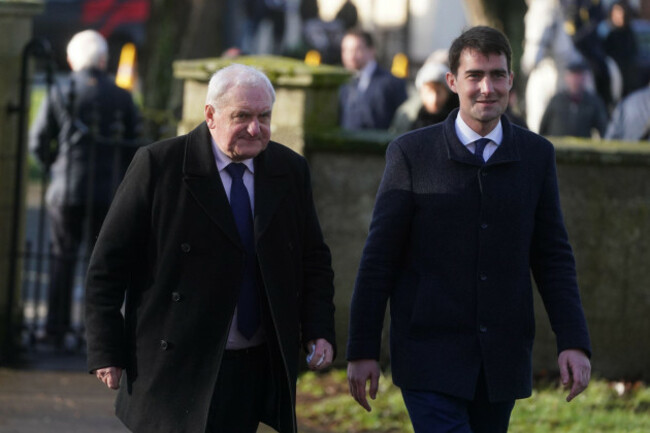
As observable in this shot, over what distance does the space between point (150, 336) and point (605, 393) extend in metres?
4.18

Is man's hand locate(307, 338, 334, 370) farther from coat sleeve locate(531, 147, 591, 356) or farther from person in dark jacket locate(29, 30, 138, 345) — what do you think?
person in dark jacket locate(29, 30, 138, 345)

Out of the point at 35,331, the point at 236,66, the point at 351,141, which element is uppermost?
the point at 236,66

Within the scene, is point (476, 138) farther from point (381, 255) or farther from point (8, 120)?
point (8, 120)

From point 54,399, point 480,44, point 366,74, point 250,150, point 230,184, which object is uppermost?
point 480,44

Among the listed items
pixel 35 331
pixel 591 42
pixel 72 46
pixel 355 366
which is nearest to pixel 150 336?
pixel 355 366

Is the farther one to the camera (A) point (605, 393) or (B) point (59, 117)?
(B) point (59, 117)

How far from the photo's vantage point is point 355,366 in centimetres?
514

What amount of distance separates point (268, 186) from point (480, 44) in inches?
31.8

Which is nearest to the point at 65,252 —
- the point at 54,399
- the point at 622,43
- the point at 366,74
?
the point at 54,399

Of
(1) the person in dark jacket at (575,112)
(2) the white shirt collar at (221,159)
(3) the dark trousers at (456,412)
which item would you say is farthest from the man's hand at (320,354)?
(1) the person in dark jacket at (575,112)

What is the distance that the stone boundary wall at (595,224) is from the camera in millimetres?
9047

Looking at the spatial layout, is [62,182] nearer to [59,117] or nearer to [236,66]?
[59,117]

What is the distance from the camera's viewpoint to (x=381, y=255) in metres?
5.10

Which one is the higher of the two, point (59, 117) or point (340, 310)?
point (59, 117)
